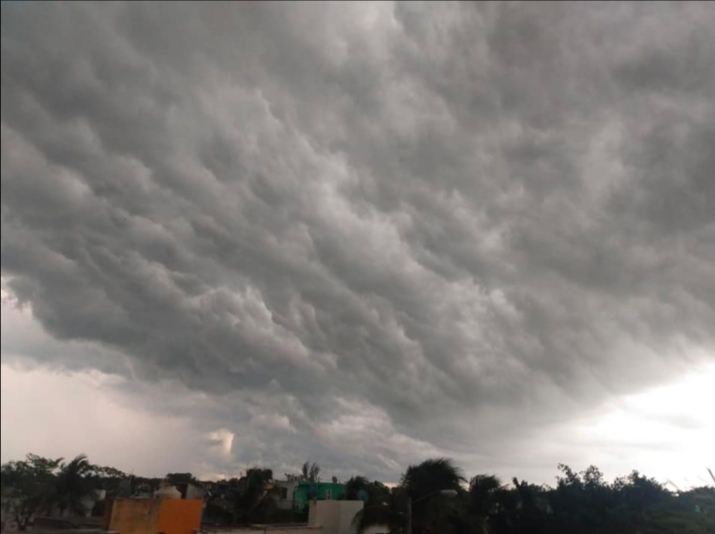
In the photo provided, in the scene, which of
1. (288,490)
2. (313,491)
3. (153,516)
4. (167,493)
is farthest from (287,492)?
(153,516)

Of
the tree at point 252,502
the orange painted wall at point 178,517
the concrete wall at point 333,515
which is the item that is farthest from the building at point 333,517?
the orange painted wall at point 178,517

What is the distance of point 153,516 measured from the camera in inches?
1070

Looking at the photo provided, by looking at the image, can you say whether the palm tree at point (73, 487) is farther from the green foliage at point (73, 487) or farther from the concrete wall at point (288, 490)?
the concrete wall at point (288, 490)

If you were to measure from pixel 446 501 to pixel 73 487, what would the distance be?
24.8 metres

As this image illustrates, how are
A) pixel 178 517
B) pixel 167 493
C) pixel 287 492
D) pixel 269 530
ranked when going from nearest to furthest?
pixel 178 517 → pixel 167 493 → pixel 269 530 → pixel 287 492

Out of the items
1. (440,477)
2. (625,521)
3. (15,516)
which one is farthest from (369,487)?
(15,516)

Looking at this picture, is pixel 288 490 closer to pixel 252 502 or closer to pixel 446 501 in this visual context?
pixel 252 502

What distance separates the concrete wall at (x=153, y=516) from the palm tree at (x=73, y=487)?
19.1ft

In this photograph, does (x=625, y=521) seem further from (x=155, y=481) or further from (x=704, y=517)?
(x=155, y=481)

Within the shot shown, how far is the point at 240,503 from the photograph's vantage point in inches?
2111

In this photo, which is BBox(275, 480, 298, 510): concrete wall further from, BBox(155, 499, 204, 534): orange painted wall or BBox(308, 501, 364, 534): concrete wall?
BBox(155, 499, 204, 534): orange painted wall

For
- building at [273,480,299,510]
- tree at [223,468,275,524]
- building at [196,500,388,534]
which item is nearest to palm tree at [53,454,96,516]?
building at [196,500,388,534]

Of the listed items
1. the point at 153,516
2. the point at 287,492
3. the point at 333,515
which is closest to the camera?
the point at 153,516

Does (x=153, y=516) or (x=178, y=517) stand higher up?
(x=153, y=516)
